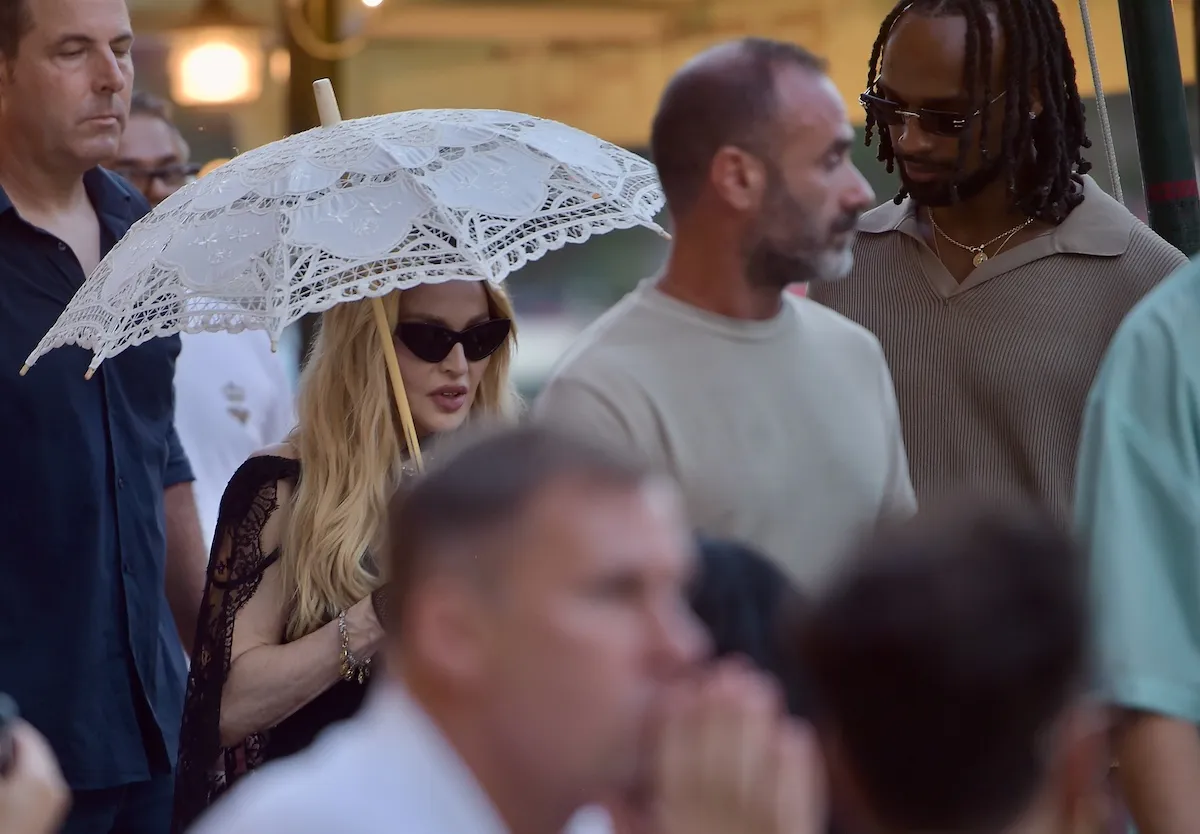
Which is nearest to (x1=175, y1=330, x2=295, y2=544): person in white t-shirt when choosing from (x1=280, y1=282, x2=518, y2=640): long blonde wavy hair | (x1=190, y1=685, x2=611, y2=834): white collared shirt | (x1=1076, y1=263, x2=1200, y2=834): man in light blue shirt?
(x1=280, y1=282, x2=518, y2=640): long blonde wavy hair

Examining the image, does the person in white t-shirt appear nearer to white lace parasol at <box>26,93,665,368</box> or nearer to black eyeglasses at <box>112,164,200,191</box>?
black eyeglasses at <box>112,164,200,191</box>

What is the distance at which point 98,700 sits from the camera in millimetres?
4195

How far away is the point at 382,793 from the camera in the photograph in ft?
5.94

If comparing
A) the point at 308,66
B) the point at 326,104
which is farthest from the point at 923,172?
the point at 308,66

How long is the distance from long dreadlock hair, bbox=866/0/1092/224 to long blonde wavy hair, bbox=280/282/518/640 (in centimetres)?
110

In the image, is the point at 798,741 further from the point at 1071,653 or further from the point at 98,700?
the point at 98,700

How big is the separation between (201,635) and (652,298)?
5.09ft

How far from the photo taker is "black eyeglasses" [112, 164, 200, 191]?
6301mm

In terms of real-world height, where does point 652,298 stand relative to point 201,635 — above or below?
above

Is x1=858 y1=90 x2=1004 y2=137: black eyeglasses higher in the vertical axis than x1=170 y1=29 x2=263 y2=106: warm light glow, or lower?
higher

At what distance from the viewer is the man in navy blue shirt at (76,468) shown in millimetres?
4133

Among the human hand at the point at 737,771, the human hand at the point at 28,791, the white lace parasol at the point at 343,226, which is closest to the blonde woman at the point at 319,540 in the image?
the white lace parasol at the point at 343,226

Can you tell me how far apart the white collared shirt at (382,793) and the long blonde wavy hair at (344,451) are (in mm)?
1974

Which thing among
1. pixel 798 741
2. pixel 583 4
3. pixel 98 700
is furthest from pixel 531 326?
pixel 798 741
